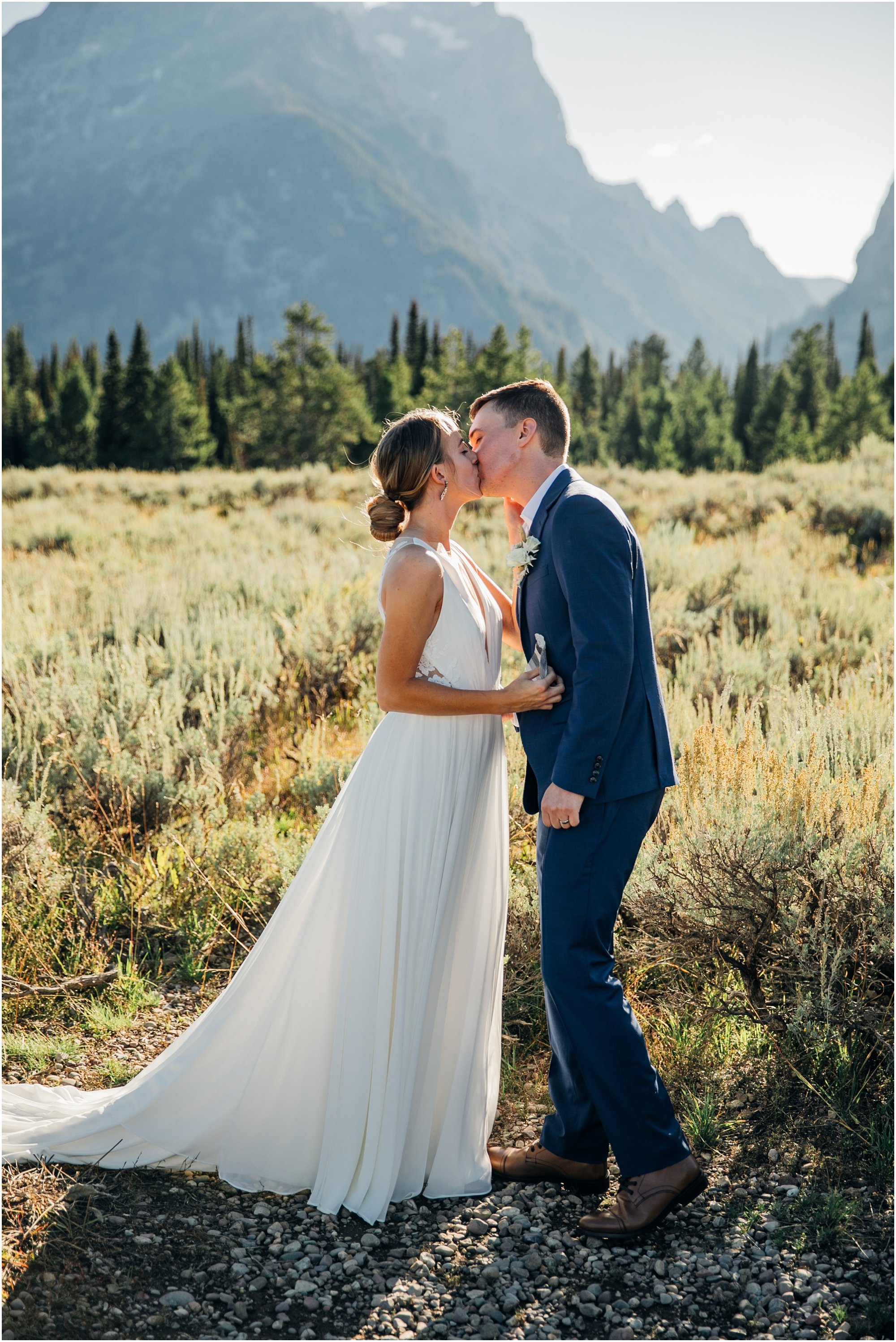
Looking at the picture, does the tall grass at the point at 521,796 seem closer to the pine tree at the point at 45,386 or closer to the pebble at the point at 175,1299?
the pebble at the point at 175,1299

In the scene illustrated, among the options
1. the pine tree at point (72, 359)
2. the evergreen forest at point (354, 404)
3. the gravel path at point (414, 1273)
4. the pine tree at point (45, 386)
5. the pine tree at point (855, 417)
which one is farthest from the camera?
the pine tree at point (45, 386)

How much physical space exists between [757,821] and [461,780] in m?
1.21

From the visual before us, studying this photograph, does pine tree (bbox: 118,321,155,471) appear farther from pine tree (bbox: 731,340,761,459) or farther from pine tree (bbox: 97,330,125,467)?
pine tree (bbox: 731,340,761,459)

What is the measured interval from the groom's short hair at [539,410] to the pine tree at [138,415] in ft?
157

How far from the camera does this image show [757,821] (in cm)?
343

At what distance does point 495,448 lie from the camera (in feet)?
9.29

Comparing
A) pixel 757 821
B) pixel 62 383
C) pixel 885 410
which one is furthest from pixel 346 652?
pixel 62 383

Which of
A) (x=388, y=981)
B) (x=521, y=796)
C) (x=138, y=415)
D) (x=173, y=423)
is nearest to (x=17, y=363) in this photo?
(x=138, y=415)

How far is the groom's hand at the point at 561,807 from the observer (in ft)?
8.26

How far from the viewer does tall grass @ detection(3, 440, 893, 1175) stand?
3215mm

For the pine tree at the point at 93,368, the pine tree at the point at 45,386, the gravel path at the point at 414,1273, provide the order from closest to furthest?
the gravel path at the point at 414,1273
the pine tree at the point at 93,368
the pine tree at the point at 45,386

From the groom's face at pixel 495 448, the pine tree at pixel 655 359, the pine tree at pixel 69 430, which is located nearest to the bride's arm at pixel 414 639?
the groom's face at pixel 495 448

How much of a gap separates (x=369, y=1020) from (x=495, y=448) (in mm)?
1798

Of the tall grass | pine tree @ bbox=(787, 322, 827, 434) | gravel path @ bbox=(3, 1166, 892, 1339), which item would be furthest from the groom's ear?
pine tree @ bbox=(787, 322, 827, 434)
